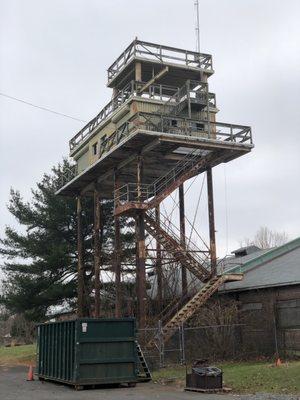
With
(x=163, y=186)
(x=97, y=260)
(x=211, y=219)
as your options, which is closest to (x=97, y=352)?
(x=211, y=219)

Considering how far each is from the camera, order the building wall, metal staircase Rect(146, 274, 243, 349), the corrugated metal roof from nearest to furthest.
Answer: the building wall < metal staircase Rect(146, 274, 243, 349) < the corrugated metal roof

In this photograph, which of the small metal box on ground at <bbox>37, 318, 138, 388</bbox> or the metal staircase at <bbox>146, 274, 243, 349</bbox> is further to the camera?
the metal staircase at <bbox>146, 274, 243, 349</bbox>

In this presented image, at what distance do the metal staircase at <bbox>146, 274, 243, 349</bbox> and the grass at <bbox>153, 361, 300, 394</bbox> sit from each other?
3.19 metres

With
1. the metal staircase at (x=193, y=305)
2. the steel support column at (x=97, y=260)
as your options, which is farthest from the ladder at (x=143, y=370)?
the steel support column at (x=97, y=260)

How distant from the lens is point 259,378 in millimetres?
19391

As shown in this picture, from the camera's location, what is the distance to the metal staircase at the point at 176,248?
3020cm

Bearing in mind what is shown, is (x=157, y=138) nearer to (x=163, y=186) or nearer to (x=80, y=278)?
(x=163, y=186)

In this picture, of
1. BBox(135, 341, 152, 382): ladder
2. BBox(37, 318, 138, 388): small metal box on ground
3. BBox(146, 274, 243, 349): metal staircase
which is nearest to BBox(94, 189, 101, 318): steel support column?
BBox(146, 274, 243, 349): metal staircase

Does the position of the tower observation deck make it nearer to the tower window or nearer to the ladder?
the tower window

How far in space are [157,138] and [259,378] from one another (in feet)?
46.6

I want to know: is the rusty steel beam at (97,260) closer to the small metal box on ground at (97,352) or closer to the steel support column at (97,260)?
the steel support column at (97,260)

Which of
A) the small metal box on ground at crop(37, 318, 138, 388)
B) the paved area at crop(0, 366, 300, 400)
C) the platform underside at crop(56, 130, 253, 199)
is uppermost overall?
the platform underside at crop(56, 130, 253, 199)

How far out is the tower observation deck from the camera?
30.2 metres

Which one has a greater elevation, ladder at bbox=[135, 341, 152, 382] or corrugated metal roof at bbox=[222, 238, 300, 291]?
corrugated metal roof at bbox=[222, 238, 300, 291]
